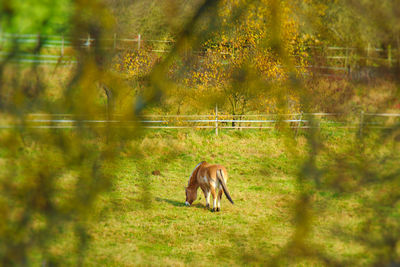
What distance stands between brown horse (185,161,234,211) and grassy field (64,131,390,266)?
183mm

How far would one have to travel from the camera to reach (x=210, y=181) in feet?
22.9

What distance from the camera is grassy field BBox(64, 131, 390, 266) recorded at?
3.67 feet

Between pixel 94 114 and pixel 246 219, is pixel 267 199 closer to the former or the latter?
pixel 246 219

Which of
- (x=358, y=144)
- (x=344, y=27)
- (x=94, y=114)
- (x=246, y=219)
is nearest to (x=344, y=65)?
(x=344, y=27)

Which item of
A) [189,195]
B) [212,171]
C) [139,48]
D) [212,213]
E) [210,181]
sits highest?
[139,48]

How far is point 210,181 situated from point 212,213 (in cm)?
50

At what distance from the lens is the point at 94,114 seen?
1.08 metres

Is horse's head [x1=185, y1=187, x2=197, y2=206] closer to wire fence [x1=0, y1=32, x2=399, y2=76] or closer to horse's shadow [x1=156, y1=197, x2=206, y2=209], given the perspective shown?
horse's shadow [x1=156, y1=197, x2=206, y2=209]

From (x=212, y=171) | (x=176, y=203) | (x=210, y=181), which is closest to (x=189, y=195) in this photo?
(x=176, y=203)

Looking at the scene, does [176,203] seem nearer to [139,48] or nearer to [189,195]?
[189,195]

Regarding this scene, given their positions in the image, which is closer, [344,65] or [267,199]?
[344,65]

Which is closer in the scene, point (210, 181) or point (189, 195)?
point (210, 181)

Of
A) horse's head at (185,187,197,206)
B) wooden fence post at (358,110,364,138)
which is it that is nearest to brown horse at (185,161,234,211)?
horse's head at (185,187,197,206)

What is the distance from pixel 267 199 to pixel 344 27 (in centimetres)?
668
